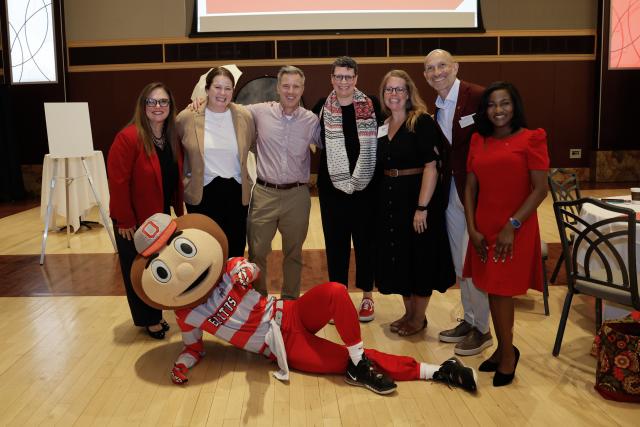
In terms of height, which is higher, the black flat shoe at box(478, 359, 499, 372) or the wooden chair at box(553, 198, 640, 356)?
the wooden chair at box(553, 198, 640, 356)

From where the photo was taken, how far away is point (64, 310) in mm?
3793

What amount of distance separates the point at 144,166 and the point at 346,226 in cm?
108

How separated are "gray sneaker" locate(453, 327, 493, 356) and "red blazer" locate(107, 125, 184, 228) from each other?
1.65 meters

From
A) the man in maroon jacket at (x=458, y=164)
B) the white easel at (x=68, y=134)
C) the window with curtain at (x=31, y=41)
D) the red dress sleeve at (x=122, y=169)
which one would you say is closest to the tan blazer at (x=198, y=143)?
the red dress sleeve at (x=122, y=169)

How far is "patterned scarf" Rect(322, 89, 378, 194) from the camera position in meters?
3.13

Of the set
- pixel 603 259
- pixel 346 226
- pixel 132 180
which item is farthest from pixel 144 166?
pixel 603 259

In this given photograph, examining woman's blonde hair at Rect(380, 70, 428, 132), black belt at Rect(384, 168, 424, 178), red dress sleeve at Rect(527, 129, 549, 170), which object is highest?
woman's blonde hair at Rect(380, 70, 428, 132)

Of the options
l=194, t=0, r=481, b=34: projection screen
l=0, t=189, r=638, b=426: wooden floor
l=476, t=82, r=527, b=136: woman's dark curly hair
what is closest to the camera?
l=0, t=189, r=638, b=426: wooden floor

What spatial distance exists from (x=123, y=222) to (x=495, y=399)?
1.93m

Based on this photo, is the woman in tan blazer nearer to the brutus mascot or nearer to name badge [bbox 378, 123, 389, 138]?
the brutus mascot

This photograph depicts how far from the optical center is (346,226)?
10.8 ft

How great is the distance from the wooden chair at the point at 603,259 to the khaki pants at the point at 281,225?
51.6 inches

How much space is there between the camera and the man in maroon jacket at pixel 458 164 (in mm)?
3006

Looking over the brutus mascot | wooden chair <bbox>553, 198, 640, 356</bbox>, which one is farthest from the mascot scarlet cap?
wooden chair <bbox>553, 198, 640, 356</bbox>
